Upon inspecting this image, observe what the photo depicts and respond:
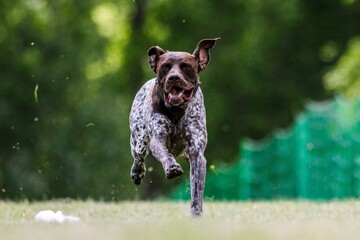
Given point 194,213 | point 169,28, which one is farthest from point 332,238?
point 169,28

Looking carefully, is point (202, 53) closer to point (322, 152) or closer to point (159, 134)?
point (159, 134)

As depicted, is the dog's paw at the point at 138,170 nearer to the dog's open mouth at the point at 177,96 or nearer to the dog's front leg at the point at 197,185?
the dog's front leg at the point at 197,185

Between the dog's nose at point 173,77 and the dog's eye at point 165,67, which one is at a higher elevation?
the dog's eye at point 165,67

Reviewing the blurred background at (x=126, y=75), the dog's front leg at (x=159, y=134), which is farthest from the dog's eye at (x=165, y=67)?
the blurred background at (x=126, y=75)

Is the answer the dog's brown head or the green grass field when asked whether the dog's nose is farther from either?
the green grass field

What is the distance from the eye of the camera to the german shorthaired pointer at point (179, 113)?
8.87 metres

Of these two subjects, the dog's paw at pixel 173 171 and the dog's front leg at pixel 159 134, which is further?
the dog's front leg at pixel 159 134

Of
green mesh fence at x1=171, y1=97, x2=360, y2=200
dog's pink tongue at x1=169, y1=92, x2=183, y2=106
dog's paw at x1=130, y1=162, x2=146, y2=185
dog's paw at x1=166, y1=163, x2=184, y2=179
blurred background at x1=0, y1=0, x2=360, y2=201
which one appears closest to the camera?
dog's paw at x1=166, y1=163, x2=184, y2=179

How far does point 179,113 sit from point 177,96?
352 millimetres

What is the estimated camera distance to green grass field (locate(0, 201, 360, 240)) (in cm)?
670

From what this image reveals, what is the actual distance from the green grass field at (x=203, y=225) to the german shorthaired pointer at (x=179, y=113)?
0.45m

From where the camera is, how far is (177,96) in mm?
8906

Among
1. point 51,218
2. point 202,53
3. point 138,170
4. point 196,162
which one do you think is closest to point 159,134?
point 196,162

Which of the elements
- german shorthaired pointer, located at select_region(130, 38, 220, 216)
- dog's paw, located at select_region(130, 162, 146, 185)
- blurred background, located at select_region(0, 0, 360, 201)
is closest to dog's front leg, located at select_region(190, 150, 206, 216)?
german shorthaired pointer, located at select_region(130, 38, 220, 216)
